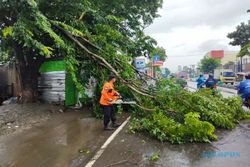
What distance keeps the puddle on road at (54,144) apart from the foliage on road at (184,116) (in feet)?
4.68

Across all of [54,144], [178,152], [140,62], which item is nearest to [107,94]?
[54,144]

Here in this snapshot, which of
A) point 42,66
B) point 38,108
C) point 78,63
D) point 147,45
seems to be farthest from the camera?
point 147,45

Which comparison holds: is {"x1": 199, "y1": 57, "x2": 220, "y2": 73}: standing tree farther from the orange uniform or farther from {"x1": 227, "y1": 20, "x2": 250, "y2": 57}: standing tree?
the orange uniform

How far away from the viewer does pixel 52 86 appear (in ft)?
44.3

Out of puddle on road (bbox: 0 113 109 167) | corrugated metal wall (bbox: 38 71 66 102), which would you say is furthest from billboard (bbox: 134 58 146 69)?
puddle on road (bbox: 0 113 109 167)

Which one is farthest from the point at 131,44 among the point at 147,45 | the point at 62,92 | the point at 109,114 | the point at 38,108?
the point at 109,114

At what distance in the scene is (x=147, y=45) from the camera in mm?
16438

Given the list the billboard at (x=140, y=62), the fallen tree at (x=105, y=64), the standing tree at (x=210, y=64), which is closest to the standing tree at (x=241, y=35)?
the billboard at (x=140, y=62)

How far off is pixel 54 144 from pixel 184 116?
3.76 meters

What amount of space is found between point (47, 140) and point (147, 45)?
9779 mm

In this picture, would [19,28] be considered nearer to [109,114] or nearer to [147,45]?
[109,114]

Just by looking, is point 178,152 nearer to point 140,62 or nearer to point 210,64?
point 140,62

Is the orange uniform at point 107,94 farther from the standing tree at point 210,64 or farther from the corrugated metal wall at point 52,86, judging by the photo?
the standing tree at point 210,64

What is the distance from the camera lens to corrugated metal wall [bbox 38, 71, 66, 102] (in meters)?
13.2
